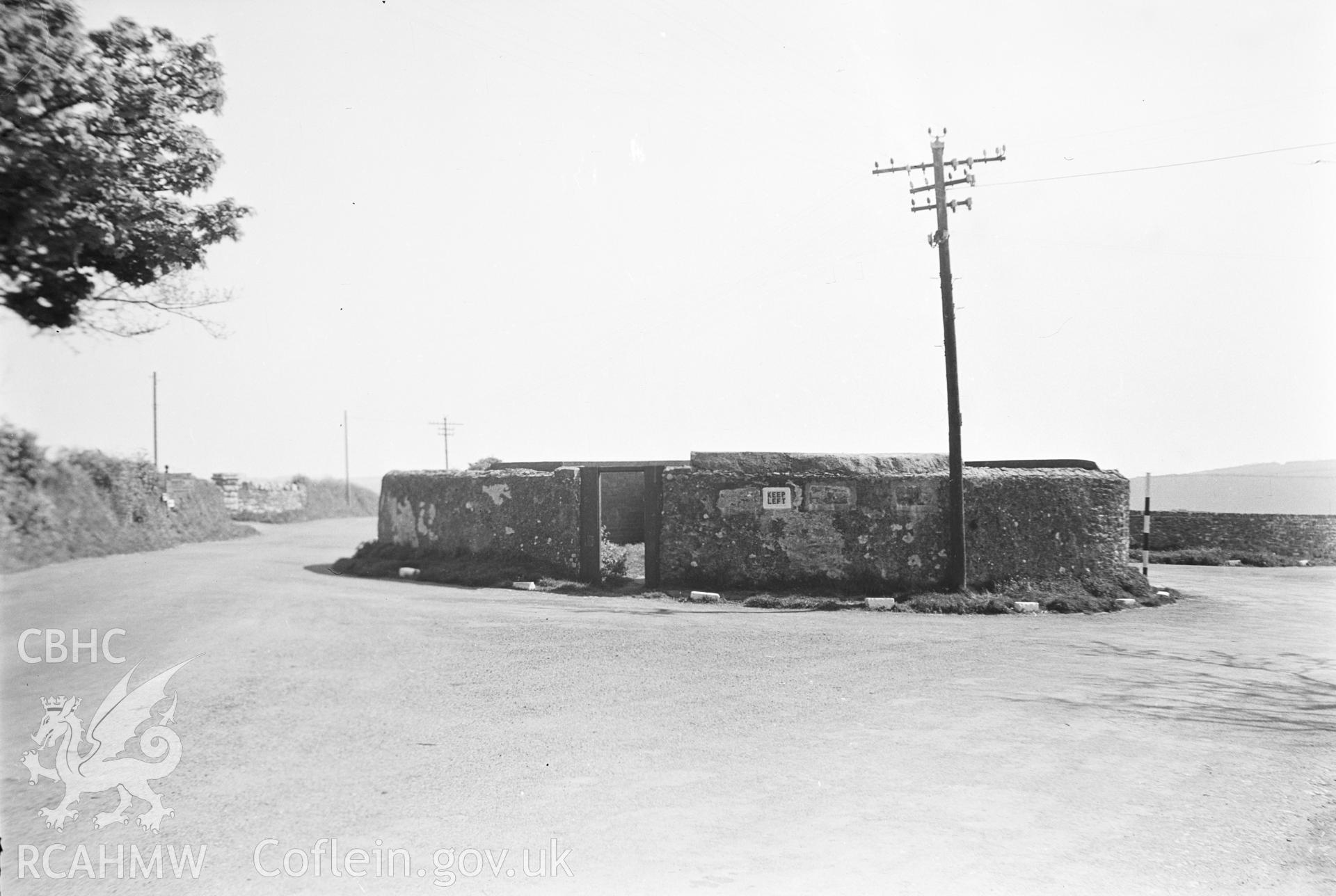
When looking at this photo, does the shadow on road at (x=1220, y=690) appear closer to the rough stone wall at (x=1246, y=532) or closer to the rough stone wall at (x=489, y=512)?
the rough stone wall at (x=489, y=512)

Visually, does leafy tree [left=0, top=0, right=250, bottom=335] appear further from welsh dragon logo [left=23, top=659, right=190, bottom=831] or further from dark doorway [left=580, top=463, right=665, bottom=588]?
dark doorway [left=580, top=463, right=665, bottom=588]

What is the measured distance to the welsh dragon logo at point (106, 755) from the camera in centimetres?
266

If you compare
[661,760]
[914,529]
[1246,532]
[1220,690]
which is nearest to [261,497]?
[914,529]

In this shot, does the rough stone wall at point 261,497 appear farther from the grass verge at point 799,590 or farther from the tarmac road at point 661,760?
the tarmac road at point 661,760

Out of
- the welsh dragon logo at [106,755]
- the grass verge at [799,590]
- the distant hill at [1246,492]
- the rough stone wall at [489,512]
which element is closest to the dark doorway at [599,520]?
the rough stone wall at [489,512]

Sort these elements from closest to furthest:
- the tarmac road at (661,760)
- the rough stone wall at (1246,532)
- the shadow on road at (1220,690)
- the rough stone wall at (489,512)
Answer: the tarmac road at (661,760)
the shadow on road at (1220,690)
the rough stone wall at (489,512)
the rough stone wall at (1246,532)

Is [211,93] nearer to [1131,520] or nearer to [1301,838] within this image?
[1301,838]

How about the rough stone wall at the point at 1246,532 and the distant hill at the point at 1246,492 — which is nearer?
the rough stone wall at the point at 1246,532

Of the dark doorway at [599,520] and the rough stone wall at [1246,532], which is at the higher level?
the dark doorway at [599,520]

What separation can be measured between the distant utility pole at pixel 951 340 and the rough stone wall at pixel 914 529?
0.31 metres

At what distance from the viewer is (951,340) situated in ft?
43.4

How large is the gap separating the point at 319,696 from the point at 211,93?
11.7 ft

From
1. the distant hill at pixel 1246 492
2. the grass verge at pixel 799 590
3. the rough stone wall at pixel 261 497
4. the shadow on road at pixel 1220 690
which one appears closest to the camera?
the shadow on road at pixel 1220 690

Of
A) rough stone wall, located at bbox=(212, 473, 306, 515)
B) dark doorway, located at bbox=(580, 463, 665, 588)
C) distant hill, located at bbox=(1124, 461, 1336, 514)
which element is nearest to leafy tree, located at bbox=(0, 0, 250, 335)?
dark doorway, located at bbox=(580, 463, 665, 588)
